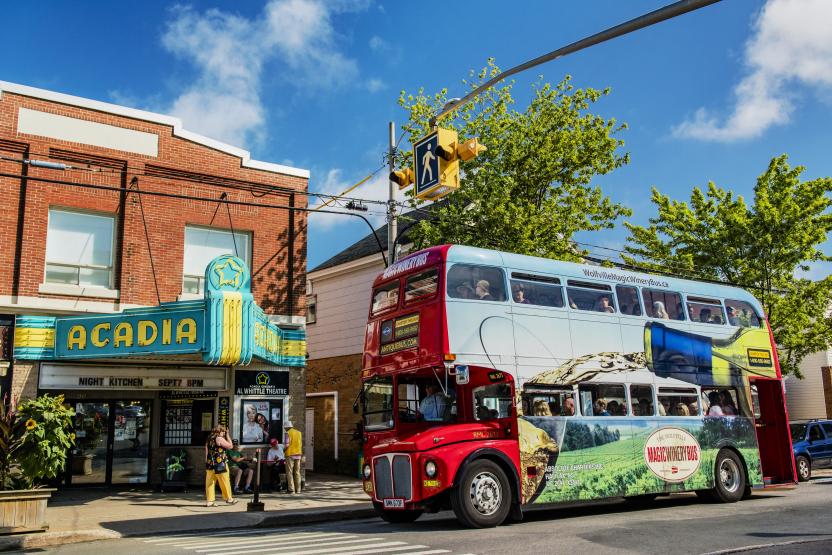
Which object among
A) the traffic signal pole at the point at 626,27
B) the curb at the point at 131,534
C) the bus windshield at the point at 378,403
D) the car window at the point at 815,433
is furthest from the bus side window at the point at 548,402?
the car window at the point at 815,433

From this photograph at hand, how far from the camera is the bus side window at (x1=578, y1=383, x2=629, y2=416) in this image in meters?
13.4

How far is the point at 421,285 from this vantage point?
41.2 ft

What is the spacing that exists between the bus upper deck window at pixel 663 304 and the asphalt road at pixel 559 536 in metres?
3.79

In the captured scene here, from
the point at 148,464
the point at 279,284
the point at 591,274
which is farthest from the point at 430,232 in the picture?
the point at 148,464

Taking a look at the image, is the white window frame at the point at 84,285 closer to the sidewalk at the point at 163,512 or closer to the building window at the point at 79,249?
the building window at the point at 79,249

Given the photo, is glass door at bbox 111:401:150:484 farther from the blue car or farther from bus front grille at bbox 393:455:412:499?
the blue car

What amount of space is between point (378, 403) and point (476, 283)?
9.14 feet

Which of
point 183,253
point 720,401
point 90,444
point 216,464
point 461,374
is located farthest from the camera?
point 90,444

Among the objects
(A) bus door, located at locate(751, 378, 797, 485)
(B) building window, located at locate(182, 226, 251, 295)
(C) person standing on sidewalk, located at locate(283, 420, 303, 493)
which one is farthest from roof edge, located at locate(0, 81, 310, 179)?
(A) bus door, located at locate(751, 378, 797, 485)

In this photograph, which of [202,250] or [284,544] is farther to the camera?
[202,250]

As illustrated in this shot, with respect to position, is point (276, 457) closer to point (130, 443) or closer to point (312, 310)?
point (130, 443)

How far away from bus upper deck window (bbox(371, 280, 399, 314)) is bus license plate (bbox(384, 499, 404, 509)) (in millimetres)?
3261

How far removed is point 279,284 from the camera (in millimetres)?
20234

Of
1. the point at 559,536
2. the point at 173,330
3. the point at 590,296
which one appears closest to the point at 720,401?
the point at 590,296
